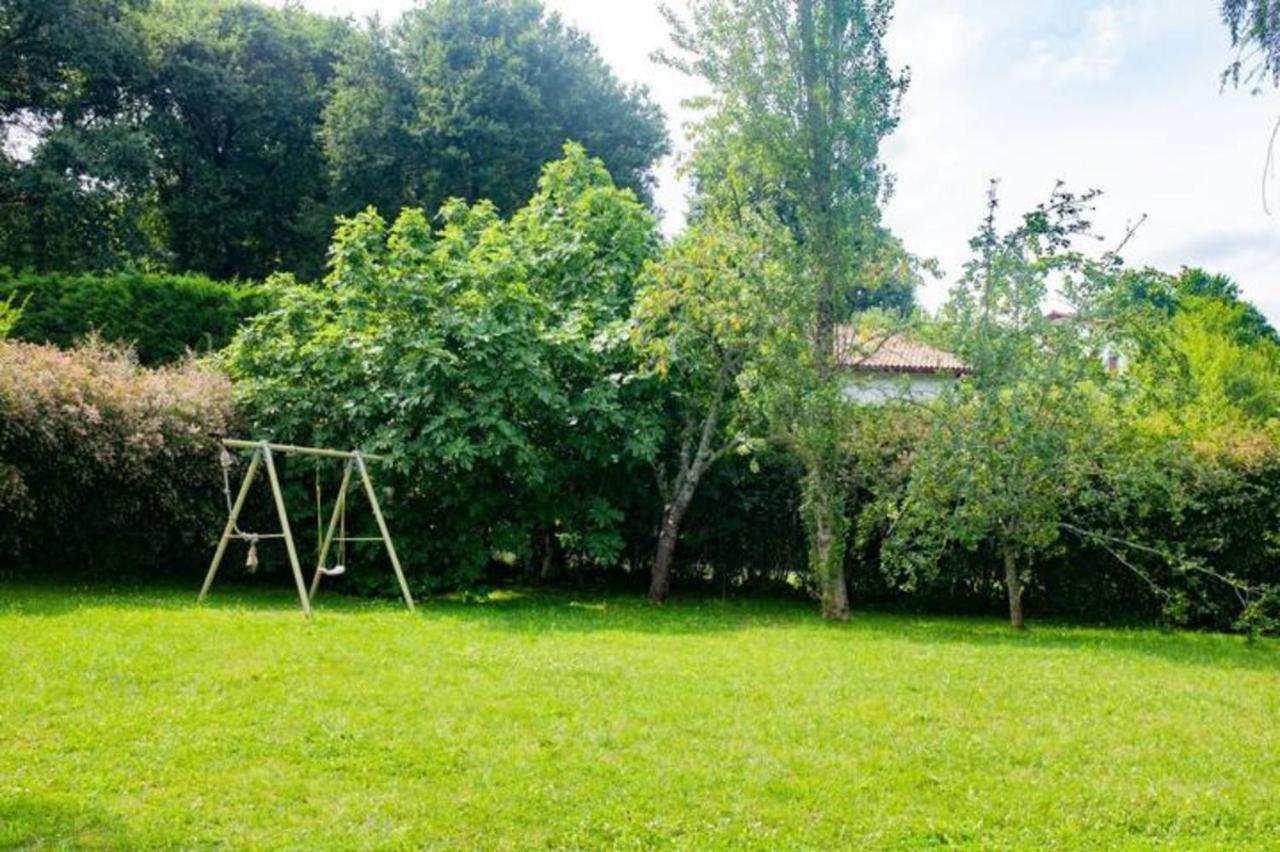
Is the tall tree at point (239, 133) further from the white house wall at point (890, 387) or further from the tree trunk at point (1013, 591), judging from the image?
the tree trunk at point (1013, 591)

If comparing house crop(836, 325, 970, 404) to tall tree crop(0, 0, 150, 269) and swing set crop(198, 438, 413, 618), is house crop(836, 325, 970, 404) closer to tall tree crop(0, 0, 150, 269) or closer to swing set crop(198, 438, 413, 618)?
swing set crop(198, 438, 413, 618)

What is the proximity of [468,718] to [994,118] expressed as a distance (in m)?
9.04

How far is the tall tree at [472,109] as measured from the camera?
90.0ft

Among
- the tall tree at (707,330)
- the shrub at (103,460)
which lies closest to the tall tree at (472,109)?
the tall tree at (707,330)

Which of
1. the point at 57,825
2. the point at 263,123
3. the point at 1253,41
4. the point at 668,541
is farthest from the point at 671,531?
the point at 263,123

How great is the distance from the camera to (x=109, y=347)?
1384cm

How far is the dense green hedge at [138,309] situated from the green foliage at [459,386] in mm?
4909

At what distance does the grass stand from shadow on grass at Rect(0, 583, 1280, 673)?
621 millimetres

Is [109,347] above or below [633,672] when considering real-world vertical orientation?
above

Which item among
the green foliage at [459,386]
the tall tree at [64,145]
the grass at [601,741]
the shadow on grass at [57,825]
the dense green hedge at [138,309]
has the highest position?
the tall tree at [64,145]

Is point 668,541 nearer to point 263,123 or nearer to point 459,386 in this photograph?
point 459,386

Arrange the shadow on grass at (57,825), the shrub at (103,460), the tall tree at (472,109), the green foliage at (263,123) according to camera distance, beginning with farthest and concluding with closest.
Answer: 1. the tall tree at (472,109)
2. the green foliage at (263,123)
3. the shrub at (103,460)
4. the shadow on grass at (57,825)

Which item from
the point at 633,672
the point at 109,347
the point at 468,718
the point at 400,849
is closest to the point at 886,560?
the point at 633,672

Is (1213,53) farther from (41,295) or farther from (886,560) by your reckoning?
(41,295)
